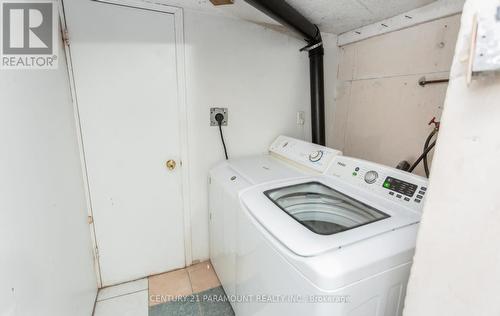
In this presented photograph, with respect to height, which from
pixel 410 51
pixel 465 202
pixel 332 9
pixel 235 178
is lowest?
pixel 235 178

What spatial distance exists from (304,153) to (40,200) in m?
1.53

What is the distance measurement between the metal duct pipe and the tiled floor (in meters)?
1.52

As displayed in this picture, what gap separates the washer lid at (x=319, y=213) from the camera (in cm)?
94

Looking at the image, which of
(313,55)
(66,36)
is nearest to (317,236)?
(313,55)

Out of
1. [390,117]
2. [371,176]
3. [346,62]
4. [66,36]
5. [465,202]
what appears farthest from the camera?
[346,62]

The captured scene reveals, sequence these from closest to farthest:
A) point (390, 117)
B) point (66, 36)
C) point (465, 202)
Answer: point (465, 202) < point (66, 36) < point (390, 117)

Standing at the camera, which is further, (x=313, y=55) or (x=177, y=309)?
(x=313, y=55)

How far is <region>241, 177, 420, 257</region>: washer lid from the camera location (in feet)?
3.09

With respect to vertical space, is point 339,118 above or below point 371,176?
above

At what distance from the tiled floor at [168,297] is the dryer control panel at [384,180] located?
4.10ft

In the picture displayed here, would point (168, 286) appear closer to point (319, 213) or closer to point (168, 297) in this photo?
point (168, 297)

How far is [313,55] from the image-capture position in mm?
2080

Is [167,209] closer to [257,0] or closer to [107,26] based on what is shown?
[107,26]

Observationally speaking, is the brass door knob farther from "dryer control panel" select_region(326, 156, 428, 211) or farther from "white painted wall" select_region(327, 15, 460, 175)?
"white painted wall" select_region(327, 15, 460, 175)
